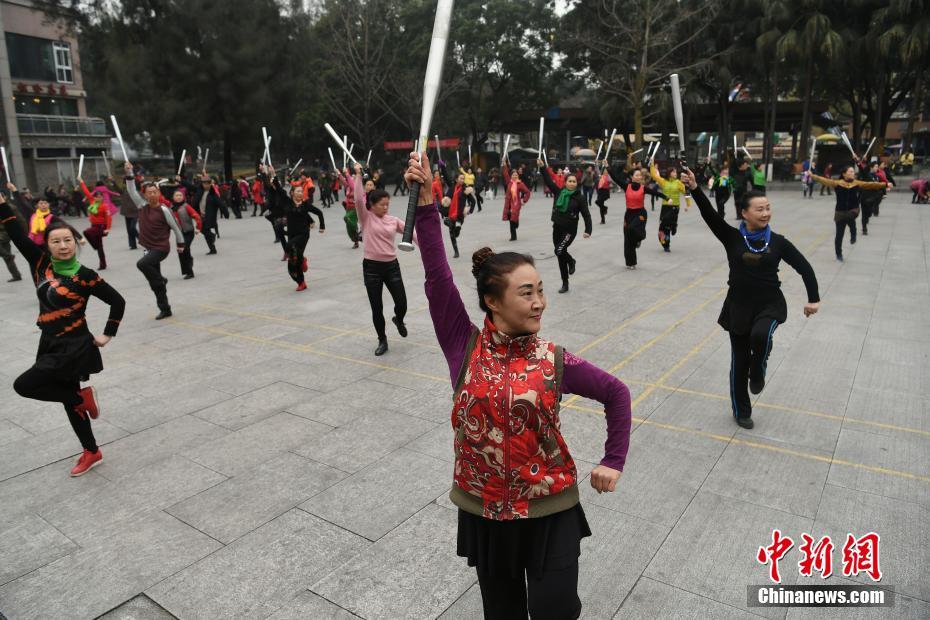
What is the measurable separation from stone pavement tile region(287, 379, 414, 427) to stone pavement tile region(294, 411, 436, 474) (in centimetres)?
13

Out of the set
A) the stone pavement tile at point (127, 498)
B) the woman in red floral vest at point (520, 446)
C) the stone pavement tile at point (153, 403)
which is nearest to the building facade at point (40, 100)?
the stone pavement tile at point (153, 403)

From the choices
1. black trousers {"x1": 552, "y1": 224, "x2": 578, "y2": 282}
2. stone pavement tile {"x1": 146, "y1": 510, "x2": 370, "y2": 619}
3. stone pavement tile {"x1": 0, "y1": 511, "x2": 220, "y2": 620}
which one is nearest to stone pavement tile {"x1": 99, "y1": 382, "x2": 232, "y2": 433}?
stone pavement tile {"x1": 0, "y1": 511, "x2": 220, "y2": 620}

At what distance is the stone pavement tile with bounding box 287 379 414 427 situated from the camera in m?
5.86

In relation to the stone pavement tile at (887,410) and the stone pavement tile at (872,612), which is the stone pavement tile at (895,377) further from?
the stone pavement tile at (872,612)

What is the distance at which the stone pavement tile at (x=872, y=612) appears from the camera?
10.5 feet

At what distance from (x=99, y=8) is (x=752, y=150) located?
65.1 meters

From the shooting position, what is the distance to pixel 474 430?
2.38m

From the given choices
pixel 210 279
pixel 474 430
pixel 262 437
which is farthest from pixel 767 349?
pixel 210 279

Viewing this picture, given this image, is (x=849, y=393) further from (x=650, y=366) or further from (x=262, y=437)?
(x=262, y=437)

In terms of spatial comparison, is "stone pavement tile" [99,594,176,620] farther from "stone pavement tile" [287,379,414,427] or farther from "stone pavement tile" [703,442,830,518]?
"stone pavement tile" [703,442,830,518]

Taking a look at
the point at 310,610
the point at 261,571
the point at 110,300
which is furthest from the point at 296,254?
the point at 310,610

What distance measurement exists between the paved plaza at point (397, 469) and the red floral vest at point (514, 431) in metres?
1.26

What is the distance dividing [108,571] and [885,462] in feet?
16.8

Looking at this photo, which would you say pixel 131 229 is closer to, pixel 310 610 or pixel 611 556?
pixel 310 610
